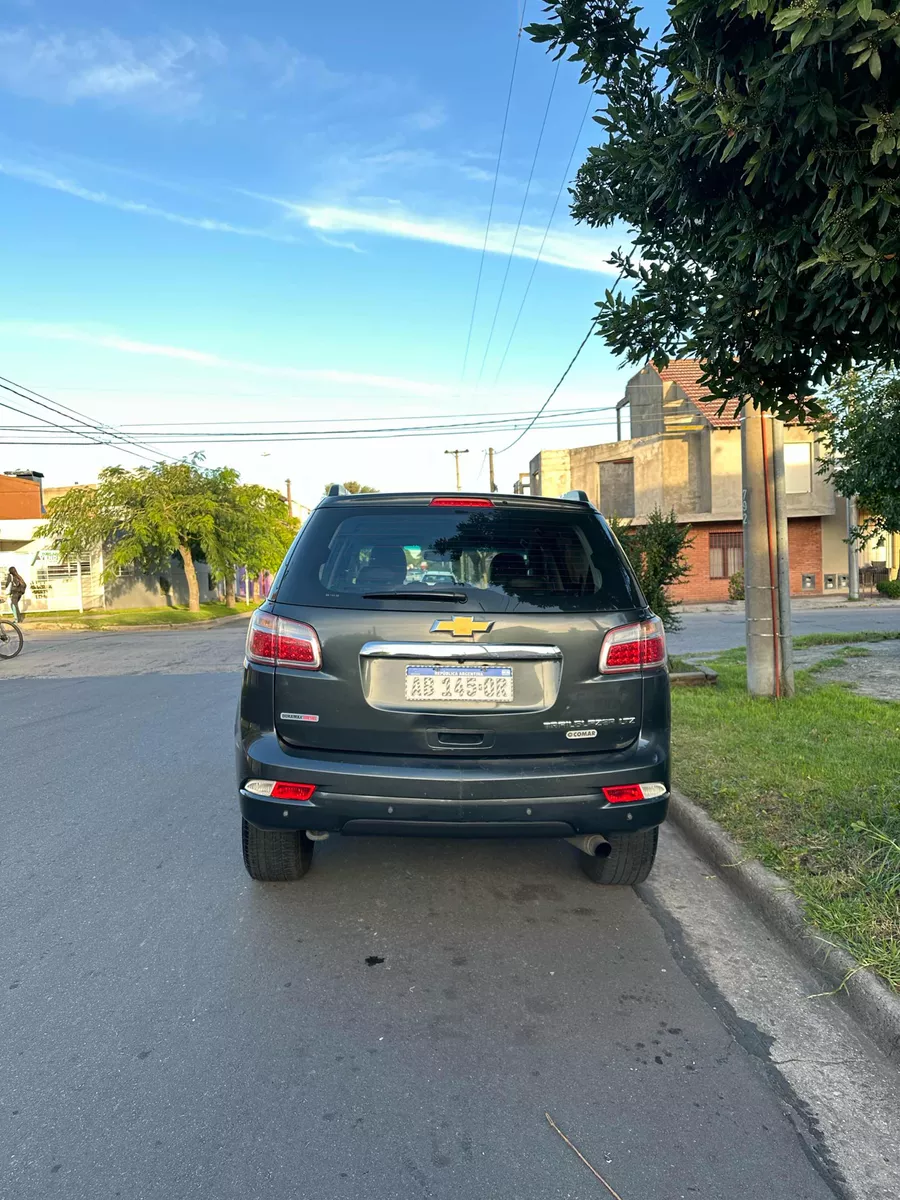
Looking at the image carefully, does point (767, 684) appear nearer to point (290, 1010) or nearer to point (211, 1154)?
point (290, 1010)

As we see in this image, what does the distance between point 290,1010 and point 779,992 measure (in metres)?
1.78

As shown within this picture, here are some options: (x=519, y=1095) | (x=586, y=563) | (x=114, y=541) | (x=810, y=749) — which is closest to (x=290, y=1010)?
(x=519, y=1095)

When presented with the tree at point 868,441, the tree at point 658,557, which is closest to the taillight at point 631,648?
the tree at point 658,557

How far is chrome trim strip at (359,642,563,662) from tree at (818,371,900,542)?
8.66m

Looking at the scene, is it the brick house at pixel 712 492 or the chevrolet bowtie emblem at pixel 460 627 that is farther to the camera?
the brick house at pixel 712 492

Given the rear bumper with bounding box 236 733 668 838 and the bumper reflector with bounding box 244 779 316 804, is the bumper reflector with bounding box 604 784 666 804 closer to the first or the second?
the rear bumper with bounding box 236 733 668 838

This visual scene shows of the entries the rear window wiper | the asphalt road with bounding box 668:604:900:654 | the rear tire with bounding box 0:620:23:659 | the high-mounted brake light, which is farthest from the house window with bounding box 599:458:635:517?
the rear window wiper

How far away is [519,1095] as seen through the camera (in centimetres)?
252

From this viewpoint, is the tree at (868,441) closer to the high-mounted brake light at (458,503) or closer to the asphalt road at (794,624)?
the asphalt road at (794,624)

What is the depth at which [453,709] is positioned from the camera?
339 centimetres

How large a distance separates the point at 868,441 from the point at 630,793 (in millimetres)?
9750

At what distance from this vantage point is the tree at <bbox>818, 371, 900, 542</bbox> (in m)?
10.9

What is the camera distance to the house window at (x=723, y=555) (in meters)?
32.8

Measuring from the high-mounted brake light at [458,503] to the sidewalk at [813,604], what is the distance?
24.1m
